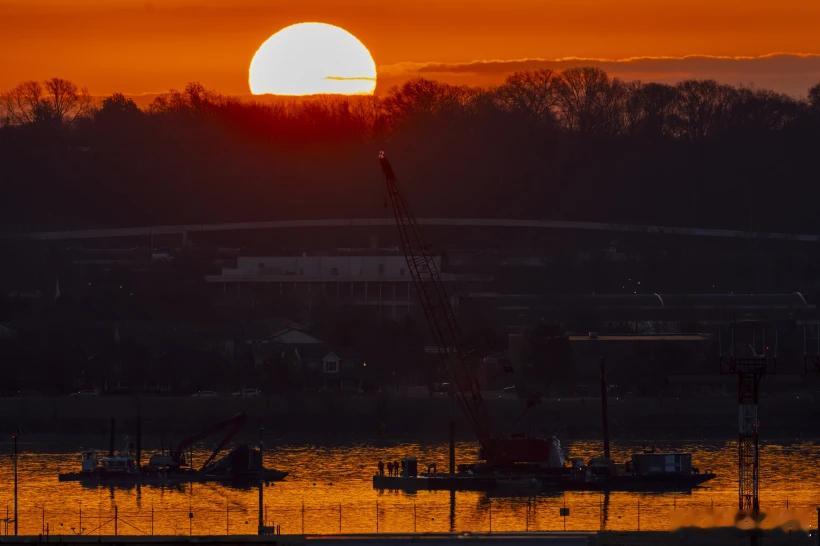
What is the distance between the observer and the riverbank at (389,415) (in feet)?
182

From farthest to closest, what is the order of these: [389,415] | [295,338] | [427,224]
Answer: [427,224]
[295,338]
[389,415]

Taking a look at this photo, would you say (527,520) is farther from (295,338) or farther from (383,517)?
(295,338)

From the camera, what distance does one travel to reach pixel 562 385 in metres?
60.5

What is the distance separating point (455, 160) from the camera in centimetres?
9675

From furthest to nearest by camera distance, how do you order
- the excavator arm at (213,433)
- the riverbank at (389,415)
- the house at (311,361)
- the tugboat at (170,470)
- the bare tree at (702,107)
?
the bare tree at (702,107), the house at (311,361), the riverbank at (389,415), the excavator arm at (213,433), the tugboat at (170,470)

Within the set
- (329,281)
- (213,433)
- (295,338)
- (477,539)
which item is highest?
(329,281)

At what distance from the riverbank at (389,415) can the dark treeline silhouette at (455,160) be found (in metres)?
31.5

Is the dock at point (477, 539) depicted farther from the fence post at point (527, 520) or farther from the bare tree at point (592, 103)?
the bare tree at point (592, 103)

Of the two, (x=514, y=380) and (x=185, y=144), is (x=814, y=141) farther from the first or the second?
(x=514, y=380)

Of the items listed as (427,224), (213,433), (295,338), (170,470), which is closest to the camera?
(170,470)

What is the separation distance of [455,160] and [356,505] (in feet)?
177

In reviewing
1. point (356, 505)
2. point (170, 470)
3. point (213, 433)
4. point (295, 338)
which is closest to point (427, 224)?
point (295, 338)

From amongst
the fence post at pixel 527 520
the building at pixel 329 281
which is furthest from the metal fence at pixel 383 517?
the building at pixel 329 281

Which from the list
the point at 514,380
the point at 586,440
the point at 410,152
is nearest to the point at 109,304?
the point at 514,380
